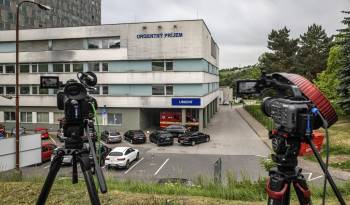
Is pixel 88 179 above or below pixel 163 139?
above

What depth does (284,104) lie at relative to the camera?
2.92 metres

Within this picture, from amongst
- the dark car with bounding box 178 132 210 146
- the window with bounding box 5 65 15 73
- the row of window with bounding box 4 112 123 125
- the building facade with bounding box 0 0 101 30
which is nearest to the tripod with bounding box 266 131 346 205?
the dark car with bounding box 178 132 210 146

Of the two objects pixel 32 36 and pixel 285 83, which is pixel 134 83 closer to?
pixel 32 36

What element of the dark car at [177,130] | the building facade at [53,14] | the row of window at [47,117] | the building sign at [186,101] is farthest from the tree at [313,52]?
the building facade at [53,14]

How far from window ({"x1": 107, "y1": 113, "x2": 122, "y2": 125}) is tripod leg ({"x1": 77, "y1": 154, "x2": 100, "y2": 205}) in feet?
113

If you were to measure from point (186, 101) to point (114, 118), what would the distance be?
26.5ft

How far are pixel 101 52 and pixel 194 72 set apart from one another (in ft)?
32.9

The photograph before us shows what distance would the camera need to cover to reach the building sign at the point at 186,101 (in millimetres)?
35312

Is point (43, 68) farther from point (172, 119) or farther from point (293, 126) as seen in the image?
point (293, 126)

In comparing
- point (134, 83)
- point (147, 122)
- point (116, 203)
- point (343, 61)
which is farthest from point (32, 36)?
point (116, 203)

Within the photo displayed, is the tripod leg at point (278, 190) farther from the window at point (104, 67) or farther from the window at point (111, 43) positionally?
the window at point (104, 67)

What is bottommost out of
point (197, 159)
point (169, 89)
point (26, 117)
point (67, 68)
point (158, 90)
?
point (197, 159)

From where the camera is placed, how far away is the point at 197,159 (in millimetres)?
23906

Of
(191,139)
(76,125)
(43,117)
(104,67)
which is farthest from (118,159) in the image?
(43,117)
